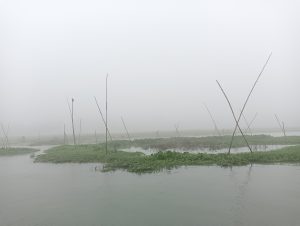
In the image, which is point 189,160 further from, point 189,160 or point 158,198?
point 158,198

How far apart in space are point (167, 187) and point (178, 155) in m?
6.74

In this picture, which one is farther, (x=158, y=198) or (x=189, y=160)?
(x=189, y=160)

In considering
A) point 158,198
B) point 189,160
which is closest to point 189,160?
point 189,160

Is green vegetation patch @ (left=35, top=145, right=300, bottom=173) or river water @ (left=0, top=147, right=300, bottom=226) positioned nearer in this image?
river water @ (left=0, top=147, right=300, bottom=226)

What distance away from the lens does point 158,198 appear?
1217cm

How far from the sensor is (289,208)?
1020 cm

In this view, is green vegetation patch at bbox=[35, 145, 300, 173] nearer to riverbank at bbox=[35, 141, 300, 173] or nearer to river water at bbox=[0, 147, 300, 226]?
riverbank at bbox=[35, 141, 300, 173]

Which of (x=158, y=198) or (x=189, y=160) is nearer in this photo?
(x=158, y=198)

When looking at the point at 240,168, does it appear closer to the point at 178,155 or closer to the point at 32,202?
the point at 178,155

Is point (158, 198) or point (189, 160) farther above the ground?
point (189, 160)

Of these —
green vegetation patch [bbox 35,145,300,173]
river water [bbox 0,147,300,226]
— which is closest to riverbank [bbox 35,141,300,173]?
green vegetation patch [bbox 35,145,300,173]

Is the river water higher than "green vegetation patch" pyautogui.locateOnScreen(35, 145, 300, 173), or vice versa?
"green vegetation patch" pyautogui.locateOnScreen(35, 145, 300, 173)

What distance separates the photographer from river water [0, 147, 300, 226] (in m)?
Result: 9.89

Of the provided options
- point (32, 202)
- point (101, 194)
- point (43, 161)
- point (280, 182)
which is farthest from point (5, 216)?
point (43, 161)
